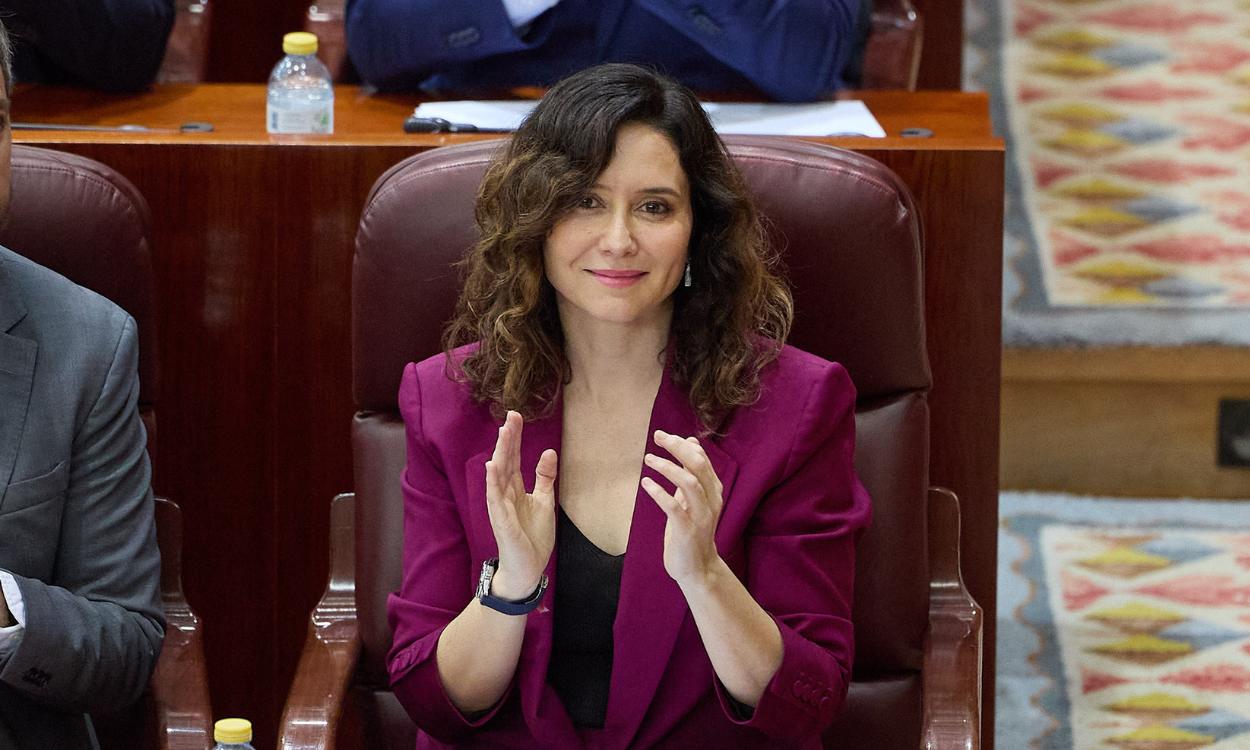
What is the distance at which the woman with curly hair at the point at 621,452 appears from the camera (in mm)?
1484

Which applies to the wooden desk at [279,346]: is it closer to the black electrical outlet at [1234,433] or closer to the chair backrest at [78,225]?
the chair backrest at [78,225]

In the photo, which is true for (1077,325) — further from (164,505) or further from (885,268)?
(164,505)

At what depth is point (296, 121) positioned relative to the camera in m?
2.05

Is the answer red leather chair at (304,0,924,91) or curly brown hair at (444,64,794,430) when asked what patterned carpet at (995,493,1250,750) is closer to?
red leather chair at (304,0,924,91)

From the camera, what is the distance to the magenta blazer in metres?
1.49

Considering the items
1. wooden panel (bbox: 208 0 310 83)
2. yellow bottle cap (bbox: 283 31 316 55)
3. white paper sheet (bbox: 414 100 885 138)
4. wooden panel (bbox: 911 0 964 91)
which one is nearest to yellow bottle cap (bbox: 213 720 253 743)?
white paper sheet (bbox: 414 100 885 138)

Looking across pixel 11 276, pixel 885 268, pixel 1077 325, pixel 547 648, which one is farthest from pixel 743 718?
pixel 1077 325

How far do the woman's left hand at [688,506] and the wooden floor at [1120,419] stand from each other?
1525mm

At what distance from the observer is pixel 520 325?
61.0 inches

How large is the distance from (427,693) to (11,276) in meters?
0.47

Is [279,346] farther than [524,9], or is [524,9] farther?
[524,9]

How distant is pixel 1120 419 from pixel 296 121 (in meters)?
1.38

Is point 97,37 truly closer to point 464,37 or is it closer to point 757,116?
point 464,37

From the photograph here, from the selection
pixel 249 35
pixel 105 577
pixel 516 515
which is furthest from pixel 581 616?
pixel 249 35
